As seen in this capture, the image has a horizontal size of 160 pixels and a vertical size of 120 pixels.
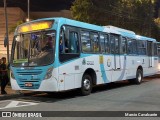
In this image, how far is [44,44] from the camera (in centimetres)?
1329

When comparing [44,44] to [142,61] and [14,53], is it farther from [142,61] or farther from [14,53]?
[142,61]

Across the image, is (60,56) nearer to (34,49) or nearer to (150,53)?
(34,49)

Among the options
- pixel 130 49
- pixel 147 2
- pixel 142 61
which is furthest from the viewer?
pixel 147 2

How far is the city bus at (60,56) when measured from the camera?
513 inches

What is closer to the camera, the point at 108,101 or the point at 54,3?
the point at 108,101

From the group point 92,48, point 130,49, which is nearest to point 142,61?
point 130,49

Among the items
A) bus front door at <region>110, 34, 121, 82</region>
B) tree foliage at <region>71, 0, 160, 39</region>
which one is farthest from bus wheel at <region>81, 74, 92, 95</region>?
tree foliage at <region>71, 0, 160, 39</region>

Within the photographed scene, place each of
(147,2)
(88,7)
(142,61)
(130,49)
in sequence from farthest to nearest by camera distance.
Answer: (147,2)
(88,7)
(142,61)
(130,49)

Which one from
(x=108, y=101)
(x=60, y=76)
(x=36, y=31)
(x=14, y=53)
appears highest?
(x=36, y=31)

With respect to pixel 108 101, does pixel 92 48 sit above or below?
above

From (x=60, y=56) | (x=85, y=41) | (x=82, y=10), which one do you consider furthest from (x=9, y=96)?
(x=82, y=10)

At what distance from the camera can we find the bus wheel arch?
14.8 m

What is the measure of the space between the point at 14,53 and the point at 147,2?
22816 mm

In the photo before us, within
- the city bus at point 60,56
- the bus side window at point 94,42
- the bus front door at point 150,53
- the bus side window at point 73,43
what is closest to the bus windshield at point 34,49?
the city bus at point 60,56
